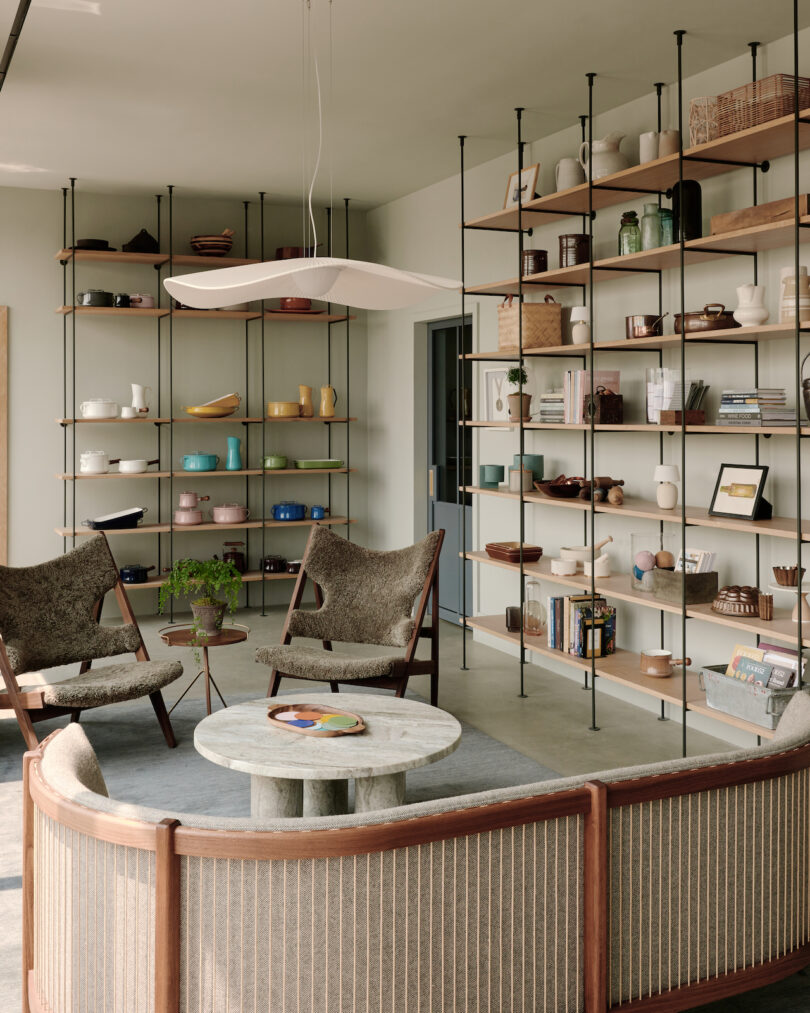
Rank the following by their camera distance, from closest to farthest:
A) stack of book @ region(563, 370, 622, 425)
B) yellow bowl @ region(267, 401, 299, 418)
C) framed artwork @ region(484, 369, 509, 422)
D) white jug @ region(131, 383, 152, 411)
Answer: stack of book @ region(563, 370, 622, 425), framed artwork @ region(484, 369, 509, 422), white jug @ region(131, 383, 152, 411), yellow bowl @ region(267, 401, 299, 418)

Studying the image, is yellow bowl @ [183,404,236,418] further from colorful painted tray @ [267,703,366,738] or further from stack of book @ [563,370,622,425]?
colorful painted tray @ [267,703,366,738]

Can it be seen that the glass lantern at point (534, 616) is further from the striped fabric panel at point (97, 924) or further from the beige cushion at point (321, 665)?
the striped fabric panel at point (97, 924)

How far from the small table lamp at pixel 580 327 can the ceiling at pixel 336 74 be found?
106cm

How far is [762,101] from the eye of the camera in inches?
156

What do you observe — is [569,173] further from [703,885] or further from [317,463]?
[703,885]

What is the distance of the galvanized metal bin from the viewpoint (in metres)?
3.83

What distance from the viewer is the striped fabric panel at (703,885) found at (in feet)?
6.96

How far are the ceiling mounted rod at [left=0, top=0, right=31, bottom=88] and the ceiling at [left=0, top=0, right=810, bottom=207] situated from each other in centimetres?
14

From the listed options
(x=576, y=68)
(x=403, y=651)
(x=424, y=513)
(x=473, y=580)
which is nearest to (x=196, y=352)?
(x=424, y=513)

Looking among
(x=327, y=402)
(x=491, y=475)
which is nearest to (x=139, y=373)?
(x=327, y=402)

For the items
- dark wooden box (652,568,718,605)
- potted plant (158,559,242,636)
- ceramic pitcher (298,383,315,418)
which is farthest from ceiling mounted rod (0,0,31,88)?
ceramic pitcher (298,383,315,418)

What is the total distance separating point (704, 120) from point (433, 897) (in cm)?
350

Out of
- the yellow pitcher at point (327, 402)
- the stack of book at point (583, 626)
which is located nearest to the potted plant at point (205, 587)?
the stack of book at point (583, 626)

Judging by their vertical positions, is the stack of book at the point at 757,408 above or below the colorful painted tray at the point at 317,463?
above
